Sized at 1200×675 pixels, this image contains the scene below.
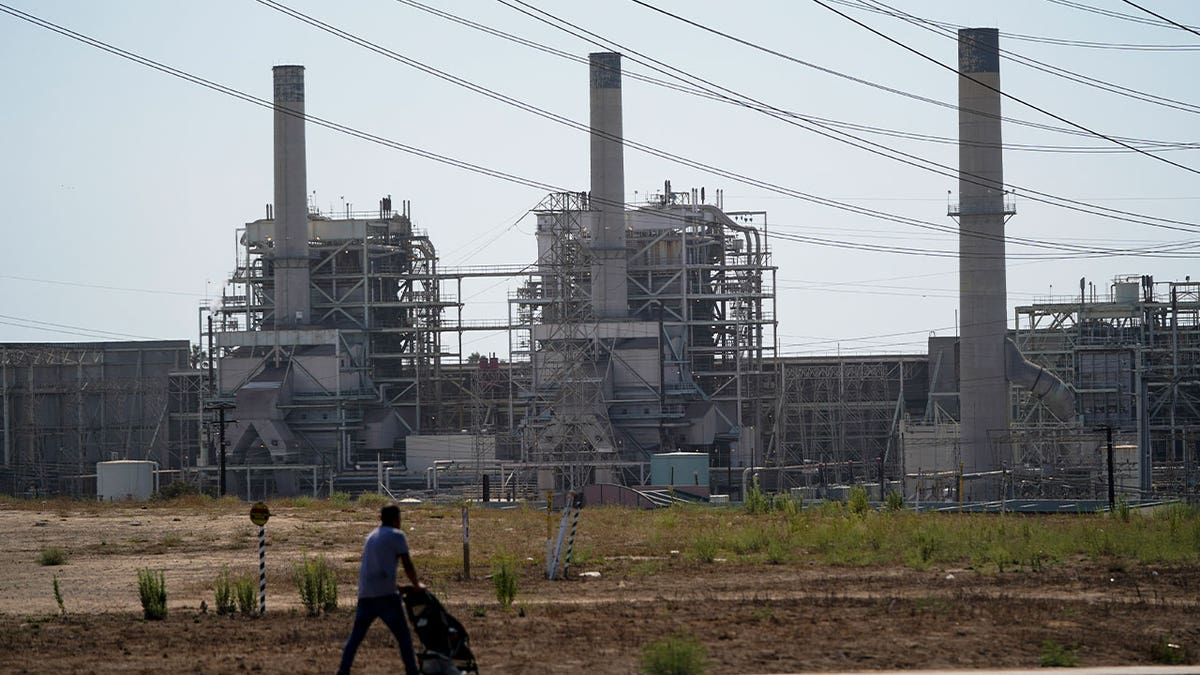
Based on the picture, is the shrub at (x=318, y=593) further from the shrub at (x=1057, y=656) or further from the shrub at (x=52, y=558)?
the shrub at (x=52, y=558)

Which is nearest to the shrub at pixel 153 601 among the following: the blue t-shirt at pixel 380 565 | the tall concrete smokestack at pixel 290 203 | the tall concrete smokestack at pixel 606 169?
the blue t-shirt at pixel 380 565

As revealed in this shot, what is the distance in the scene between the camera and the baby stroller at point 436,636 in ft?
38.1

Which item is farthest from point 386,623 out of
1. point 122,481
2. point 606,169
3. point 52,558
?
point 606,169

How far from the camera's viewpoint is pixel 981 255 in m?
60.5

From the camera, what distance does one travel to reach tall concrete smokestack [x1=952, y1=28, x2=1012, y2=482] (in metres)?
59.8

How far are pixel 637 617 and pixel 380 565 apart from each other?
184 inches

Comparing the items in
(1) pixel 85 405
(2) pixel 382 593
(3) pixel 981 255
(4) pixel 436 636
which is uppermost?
(3) pixel 981 255

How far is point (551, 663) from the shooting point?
13.2 metres

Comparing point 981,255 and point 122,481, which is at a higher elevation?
point 981,255

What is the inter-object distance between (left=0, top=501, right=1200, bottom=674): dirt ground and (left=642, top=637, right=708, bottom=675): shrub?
1.57ft

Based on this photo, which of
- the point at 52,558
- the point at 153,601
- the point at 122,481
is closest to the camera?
the point at 153,601

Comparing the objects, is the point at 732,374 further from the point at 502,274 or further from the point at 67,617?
the point at 67,617

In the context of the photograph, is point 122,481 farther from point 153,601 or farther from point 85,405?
point 153,601

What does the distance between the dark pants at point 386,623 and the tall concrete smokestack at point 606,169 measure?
56.1 m
